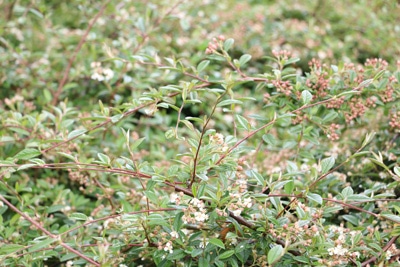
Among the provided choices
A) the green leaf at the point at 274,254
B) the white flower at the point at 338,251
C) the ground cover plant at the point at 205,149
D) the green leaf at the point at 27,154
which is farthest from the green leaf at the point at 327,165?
the green leaf at the point at 27,154

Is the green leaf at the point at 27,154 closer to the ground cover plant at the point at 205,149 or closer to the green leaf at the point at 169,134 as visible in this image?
Answer: the ground cover plant at the point at 205,149

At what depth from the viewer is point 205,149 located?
1.48 m

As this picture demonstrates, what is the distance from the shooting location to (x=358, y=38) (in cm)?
350

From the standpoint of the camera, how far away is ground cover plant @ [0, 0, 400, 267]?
151 cm

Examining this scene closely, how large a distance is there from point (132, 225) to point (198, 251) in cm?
21

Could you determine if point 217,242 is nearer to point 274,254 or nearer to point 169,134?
point 274,254

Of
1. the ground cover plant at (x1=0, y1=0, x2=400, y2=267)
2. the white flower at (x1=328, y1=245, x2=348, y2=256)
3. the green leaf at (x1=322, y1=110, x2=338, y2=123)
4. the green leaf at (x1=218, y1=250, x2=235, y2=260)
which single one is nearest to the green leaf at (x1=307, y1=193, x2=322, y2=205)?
the ground cover plant at (x1=0, y1=0, x2=400, y2=267)

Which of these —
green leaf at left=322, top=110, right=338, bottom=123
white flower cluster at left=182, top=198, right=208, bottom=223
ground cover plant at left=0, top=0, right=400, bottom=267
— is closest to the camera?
white flower cluster at left=182, top=198, right=208, bottom=223

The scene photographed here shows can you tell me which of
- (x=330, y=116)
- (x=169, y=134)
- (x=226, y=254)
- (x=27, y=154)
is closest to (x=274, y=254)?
(x=226, y=254)

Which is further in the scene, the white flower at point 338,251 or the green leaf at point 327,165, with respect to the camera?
the green leaf at point 327,165

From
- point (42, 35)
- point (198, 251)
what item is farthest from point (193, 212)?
point (42, 35)

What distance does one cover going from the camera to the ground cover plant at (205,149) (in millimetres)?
1513

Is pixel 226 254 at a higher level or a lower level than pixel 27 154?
lower

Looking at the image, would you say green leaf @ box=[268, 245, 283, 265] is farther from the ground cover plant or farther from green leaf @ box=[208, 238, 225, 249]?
green leaf @ box=[208, 238, 225, 249]
